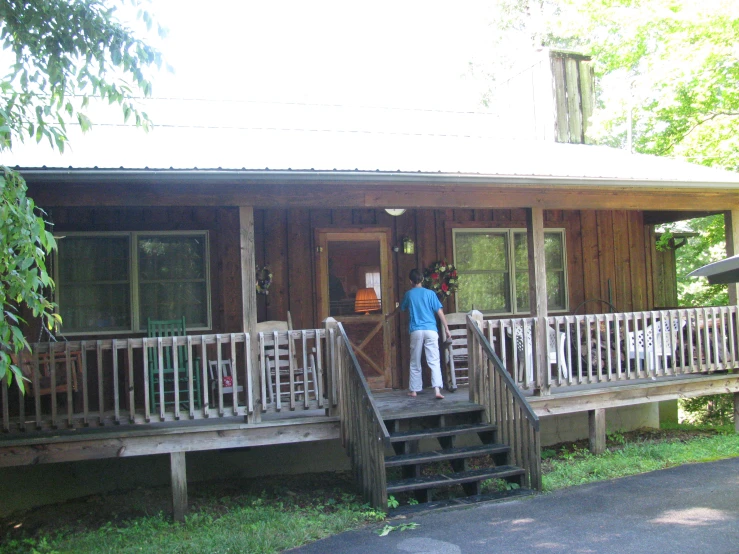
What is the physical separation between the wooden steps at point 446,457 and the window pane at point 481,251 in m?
2.86

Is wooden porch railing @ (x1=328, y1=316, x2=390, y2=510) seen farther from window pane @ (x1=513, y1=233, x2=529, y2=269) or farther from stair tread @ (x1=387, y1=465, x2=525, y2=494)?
window pane @ (x1=513, y1=233, x2=529, y2=269)

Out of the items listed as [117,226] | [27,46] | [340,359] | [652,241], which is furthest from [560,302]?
[27,46]

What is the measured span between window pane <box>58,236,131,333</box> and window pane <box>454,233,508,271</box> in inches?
178

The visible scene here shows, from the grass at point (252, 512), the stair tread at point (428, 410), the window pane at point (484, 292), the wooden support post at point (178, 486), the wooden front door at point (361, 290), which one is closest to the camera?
the grass at point (252, 512)

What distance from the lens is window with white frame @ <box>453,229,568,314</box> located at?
9.80 meters

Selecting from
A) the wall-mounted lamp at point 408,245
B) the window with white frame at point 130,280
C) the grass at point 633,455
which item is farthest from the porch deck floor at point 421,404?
the window with white frame at point 130,280

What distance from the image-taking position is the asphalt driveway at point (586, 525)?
512cm

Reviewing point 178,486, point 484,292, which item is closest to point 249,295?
point 178,486

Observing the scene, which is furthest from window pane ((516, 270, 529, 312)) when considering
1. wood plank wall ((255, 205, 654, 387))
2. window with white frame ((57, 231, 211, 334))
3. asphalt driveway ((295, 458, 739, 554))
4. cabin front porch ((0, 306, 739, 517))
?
window with white frame ((57, 231, 211, 334))

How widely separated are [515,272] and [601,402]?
2.51 meters

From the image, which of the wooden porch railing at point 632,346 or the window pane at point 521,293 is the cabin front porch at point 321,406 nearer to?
the wooden porch railing at point 632,346

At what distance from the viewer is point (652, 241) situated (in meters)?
11.1

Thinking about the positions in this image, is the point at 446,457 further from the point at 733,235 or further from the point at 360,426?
the point at 733,235

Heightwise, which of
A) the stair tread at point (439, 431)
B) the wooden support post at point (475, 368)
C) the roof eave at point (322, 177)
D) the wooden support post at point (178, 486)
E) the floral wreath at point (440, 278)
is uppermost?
the roof eave at point (322, 177)
